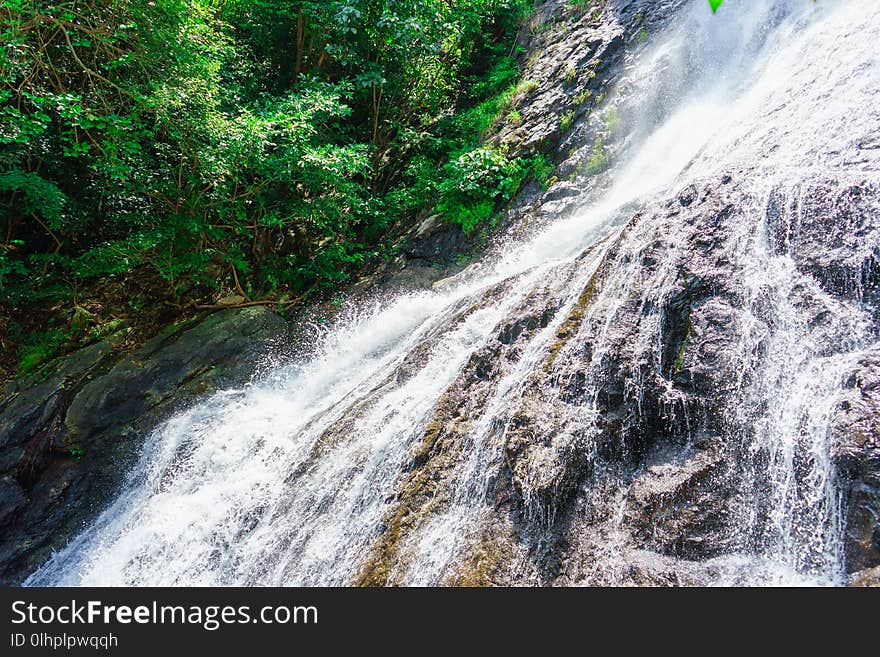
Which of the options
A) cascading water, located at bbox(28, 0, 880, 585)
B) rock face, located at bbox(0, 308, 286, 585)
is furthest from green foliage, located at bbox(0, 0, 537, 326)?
cascading water, located at bbox(28, 0, 880, 585)

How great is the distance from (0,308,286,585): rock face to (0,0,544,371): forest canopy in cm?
96

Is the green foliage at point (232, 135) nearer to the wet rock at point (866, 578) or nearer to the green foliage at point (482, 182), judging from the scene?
the green foliage at point (482, 182)

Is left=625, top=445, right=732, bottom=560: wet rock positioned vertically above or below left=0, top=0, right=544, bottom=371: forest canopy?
below

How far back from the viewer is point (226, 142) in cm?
A: 660

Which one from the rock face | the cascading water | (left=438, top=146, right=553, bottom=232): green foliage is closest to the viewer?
the cascading water

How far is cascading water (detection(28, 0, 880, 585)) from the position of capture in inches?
126

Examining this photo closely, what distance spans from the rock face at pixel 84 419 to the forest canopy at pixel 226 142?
3.16ft

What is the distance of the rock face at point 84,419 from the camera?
5.91 m

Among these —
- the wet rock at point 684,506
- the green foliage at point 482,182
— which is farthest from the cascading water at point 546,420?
the green foliage at point 482,182

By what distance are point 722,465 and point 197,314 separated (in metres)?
7.67

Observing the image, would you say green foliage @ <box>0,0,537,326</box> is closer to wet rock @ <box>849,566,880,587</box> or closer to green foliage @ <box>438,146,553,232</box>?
green foliage @ <box>438,146,553,232</box>

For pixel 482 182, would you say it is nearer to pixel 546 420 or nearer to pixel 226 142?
pixel 226 142
